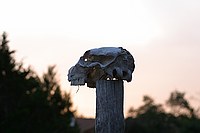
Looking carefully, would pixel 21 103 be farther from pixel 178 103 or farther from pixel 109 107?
pixel 178 103

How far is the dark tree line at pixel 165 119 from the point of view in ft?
172

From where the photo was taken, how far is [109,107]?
3.24 meters

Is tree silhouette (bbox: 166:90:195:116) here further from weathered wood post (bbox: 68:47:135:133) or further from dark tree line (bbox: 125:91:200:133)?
weathered wood post (bbox: 68:47:135:133)

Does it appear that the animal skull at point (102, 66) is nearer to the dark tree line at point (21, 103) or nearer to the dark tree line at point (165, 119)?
the dark tree line at point (21, 103)

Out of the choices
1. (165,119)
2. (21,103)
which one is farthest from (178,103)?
(21,103)

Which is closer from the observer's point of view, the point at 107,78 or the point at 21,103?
the point at 107,78

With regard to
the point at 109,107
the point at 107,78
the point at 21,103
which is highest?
the point at 21,103

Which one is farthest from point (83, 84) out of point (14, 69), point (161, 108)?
point (161, 108)

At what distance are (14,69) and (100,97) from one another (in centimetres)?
2193

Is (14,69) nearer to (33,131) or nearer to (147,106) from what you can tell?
(33,131)

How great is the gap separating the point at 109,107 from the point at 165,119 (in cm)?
5994

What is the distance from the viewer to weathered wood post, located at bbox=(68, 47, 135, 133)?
3252mm

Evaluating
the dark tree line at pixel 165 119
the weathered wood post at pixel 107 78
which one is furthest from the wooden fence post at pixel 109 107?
the dark tree line at pixel 165 119

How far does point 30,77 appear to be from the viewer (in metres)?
25.9
